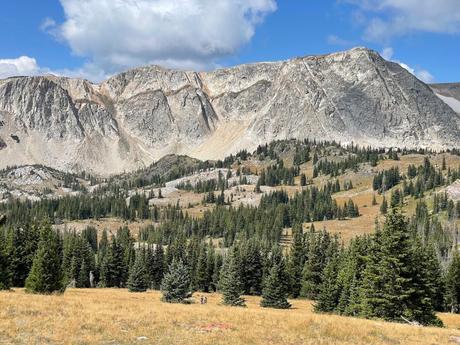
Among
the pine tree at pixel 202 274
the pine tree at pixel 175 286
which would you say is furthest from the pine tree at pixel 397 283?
the pine tree at pixel 202 274

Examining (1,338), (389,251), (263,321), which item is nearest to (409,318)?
(389,251)

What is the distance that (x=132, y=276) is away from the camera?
95.4 meters

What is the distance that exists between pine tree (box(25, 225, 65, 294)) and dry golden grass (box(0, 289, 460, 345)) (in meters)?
18.1

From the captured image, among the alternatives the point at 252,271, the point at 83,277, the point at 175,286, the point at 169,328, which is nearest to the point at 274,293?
the point at 175,286

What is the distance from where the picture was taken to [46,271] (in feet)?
154

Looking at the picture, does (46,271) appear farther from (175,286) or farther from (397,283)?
(397,283)

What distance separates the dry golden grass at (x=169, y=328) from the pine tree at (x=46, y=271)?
59.5ft

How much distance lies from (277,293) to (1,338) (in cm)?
6012

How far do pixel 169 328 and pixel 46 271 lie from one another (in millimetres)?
27307

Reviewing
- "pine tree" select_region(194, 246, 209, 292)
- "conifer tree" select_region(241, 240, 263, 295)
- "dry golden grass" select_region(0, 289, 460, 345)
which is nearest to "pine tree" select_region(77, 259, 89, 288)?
"pine tree" select_region(194, 246, 209, 292)

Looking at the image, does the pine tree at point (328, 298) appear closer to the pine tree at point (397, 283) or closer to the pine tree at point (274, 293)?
the pine tree at point (274, 293)

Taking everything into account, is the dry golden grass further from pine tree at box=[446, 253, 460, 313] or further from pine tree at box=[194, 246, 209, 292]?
pine tree at box=[194, 246, 209, 292]

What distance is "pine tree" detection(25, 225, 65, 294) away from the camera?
152 ft

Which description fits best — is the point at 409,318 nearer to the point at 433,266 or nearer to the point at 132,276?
the point at 433,266
